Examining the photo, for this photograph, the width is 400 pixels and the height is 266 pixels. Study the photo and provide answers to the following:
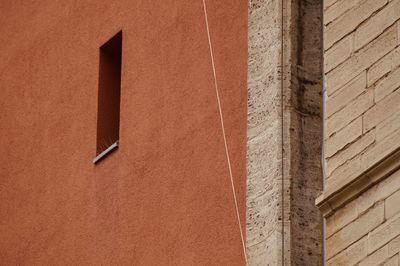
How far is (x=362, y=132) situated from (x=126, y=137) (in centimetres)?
372

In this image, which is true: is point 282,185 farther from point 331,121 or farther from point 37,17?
point 37,17

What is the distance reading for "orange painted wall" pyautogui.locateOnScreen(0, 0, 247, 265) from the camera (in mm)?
13148

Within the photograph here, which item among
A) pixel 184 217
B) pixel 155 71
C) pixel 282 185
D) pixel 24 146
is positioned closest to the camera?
pixel 282 185

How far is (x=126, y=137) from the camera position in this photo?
47.3ft

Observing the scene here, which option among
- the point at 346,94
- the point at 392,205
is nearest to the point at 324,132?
the point at 346,94

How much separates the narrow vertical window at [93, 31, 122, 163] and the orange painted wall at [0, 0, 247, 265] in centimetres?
7

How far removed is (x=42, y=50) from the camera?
53.5 feet

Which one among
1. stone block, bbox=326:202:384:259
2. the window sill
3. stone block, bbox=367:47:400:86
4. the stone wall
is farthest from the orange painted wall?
stone block, bbox=367:47:400:86

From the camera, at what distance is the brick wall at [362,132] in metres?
10.6

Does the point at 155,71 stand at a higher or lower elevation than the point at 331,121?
higher

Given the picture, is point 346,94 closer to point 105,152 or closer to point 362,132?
point 362,132

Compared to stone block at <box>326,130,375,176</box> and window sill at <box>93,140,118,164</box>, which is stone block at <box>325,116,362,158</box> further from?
window sill at <box>93,140,118,164</box>

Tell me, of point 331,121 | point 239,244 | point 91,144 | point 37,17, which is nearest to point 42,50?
point 37,17

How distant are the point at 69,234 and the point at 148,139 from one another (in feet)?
3.95
